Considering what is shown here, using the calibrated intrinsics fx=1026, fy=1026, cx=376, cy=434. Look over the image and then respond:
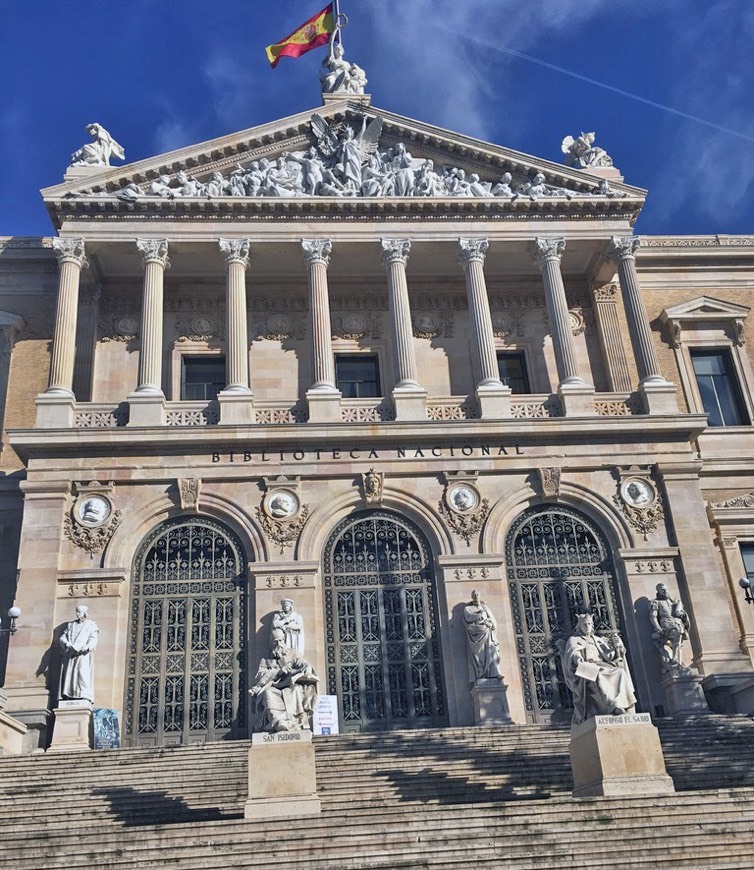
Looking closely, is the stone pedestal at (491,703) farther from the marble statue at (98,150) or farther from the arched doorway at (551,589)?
the marble statue at (98,150)

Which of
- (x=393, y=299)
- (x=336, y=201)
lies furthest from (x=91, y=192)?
(x=393, y=299)

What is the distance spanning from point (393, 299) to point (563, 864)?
17.0 meters

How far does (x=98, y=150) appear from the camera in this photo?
28.1 metres

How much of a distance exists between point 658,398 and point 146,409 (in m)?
12.6

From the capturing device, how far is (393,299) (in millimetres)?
26469

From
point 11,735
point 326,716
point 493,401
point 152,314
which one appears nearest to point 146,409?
point 152,314

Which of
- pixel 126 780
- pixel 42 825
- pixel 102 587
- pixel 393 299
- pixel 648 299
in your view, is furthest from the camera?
pixel 648 299

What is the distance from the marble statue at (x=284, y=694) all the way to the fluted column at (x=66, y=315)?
11.4 meters

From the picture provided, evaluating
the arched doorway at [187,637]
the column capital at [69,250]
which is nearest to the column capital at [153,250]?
the column capital at [69,250]

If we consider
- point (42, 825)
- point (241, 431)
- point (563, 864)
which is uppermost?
point (241, 431)

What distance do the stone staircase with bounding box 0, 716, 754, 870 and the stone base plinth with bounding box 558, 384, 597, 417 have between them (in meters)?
8.51

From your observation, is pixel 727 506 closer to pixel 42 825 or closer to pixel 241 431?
pixel 241 431

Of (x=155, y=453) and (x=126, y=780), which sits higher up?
(x=155, y=453)

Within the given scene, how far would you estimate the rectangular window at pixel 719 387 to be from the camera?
2912cm
